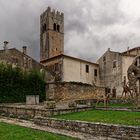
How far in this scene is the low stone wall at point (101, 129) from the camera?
1232 centimetres

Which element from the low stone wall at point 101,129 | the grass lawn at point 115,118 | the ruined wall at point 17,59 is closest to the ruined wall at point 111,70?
the ruined wall at point 17,59

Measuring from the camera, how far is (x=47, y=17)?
242ft

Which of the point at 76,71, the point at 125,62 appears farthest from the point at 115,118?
the point at 125,62

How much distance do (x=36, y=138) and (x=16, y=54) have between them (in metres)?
28.8

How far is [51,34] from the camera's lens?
72.9 meters

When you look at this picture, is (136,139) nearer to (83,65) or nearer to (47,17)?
(83,65)

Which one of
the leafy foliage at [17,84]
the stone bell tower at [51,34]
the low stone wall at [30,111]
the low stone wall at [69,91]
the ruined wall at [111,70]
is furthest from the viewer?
the stone bell tower at [51,34]

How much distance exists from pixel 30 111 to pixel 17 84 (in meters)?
11.1

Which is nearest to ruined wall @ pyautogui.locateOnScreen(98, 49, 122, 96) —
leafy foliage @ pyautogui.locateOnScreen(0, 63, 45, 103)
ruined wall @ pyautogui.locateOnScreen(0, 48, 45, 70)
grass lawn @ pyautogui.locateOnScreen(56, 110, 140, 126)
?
ruined wall @ pyautogui.locateOnScreen(0, 48, 45, 70)

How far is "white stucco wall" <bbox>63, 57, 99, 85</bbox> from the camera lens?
44531 mm

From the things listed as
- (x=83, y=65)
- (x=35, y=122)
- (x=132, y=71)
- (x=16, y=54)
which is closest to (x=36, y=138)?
(x=35, y=122)

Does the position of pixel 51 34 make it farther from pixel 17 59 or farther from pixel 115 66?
pixel 17 59

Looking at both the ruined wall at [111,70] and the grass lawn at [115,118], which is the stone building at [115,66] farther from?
the grass lawn at [115,118]

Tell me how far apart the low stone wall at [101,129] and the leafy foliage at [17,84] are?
14903mm
